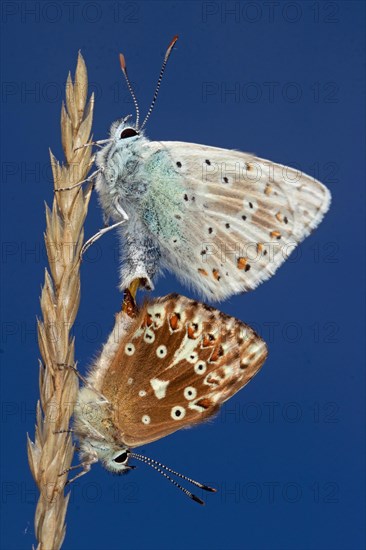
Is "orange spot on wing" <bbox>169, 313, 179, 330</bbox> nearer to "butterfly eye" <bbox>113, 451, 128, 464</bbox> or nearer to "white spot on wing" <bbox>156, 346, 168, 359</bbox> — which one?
"white spot on wing" <bbox>156, 346, 168, 359</bbox>

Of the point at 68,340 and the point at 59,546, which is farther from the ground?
the point at 68,340

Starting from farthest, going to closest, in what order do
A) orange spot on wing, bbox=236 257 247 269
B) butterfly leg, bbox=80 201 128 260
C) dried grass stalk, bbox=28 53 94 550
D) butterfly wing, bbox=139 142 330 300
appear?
1. orange spot on wing, bbox=236 257 247 269
2. butterfly wing, bbox=139 142 330 300
3. butterfly leg, bbox=80 201 128 260
4. dried grass stalk, bbox=28 53 94 550

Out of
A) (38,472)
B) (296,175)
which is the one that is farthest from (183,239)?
(38,472)

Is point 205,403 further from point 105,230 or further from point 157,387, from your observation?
point 105,230

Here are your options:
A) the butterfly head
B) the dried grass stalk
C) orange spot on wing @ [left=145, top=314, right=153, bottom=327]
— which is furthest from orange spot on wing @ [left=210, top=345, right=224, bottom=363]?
the dried grass stalk

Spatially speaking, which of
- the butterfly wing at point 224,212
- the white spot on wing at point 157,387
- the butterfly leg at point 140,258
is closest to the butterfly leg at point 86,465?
the white spot on wing at point 157,387

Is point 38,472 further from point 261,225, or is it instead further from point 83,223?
point 261,225

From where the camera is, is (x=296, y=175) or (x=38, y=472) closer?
(x=38, y=472)

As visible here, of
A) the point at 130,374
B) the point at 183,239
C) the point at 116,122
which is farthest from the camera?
the point at 183,239

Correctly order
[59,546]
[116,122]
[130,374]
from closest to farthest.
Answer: [59,546] < [130,374] < [116,122]
